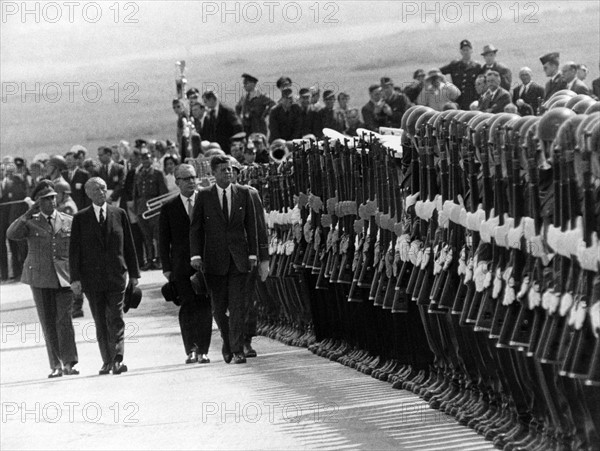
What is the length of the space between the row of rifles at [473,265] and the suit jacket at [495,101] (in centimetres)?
245

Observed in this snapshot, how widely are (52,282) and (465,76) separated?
28.5ft

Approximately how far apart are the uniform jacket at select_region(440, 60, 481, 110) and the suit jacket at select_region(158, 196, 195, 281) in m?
7.17

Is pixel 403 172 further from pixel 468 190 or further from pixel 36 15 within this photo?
pixel 36 15

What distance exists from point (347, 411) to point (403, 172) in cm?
179

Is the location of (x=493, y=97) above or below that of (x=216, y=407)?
above

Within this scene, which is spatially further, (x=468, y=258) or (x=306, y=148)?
(x=306, y=148)

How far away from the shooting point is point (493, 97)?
58.5 feet

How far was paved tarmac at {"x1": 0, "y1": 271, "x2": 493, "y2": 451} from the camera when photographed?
35.7 ft

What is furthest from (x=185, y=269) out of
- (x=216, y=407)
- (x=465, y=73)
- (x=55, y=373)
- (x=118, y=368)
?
(x=465, y=73)

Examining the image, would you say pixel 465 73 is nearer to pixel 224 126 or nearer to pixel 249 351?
pixel 224 126

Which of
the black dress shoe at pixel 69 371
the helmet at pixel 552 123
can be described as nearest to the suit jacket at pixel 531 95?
the black dress shoe at pixel 69 371

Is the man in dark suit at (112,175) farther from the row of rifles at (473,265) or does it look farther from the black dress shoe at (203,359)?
the row of rifles at (473,265)

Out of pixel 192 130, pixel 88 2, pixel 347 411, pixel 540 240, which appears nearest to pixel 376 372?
pixel 347 411

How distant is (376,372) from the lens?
13.7m
